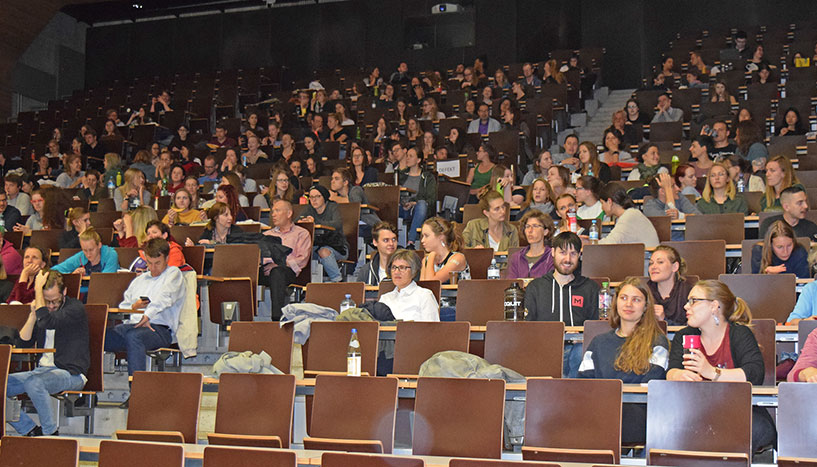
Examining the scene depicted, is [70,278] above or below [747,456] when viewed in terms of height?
above

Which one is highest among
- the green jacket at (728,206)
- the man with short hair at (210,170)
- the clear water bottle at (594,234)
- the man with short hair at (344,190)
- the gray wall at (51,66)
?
the gray wall at (51,66)

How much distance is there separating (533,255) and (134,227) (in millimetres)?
2831

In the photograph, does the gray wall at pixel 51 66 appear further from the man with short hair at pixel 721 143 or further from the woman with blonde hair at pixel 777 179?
the woman with blonde hair at pixel 777 179

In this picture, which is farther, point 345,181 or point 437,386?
point 345,181

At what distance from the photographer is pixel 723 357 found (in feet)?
12.0

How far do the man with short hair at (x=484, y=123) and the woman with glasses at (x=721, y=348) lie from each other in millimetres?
6340

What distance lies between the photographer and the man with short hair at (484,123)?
995 cm

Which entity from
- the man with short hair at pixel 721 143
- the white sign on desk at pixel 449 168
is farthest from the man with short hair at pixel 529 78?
the man with short hair at pixel 721 143

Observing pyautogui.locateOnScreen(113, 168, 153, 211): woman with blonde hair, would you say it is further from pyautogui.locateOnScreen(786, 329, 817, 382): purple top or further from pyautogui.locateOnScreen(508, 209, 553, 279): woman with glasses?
pyautogui.locateOnScreen(786, 329, 817, 382): purple top

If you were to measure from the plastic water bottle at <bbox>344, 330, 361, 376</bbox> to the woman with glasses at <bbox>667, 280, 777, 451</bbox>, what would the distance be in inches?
55.2

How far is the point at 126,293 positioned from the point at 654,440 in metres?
3.43

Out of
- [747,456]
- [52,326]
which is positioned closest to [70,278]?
[52,326]

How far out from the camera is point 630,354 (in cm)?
382

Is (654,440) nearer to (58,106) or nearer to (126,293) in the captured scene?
(126,293)
